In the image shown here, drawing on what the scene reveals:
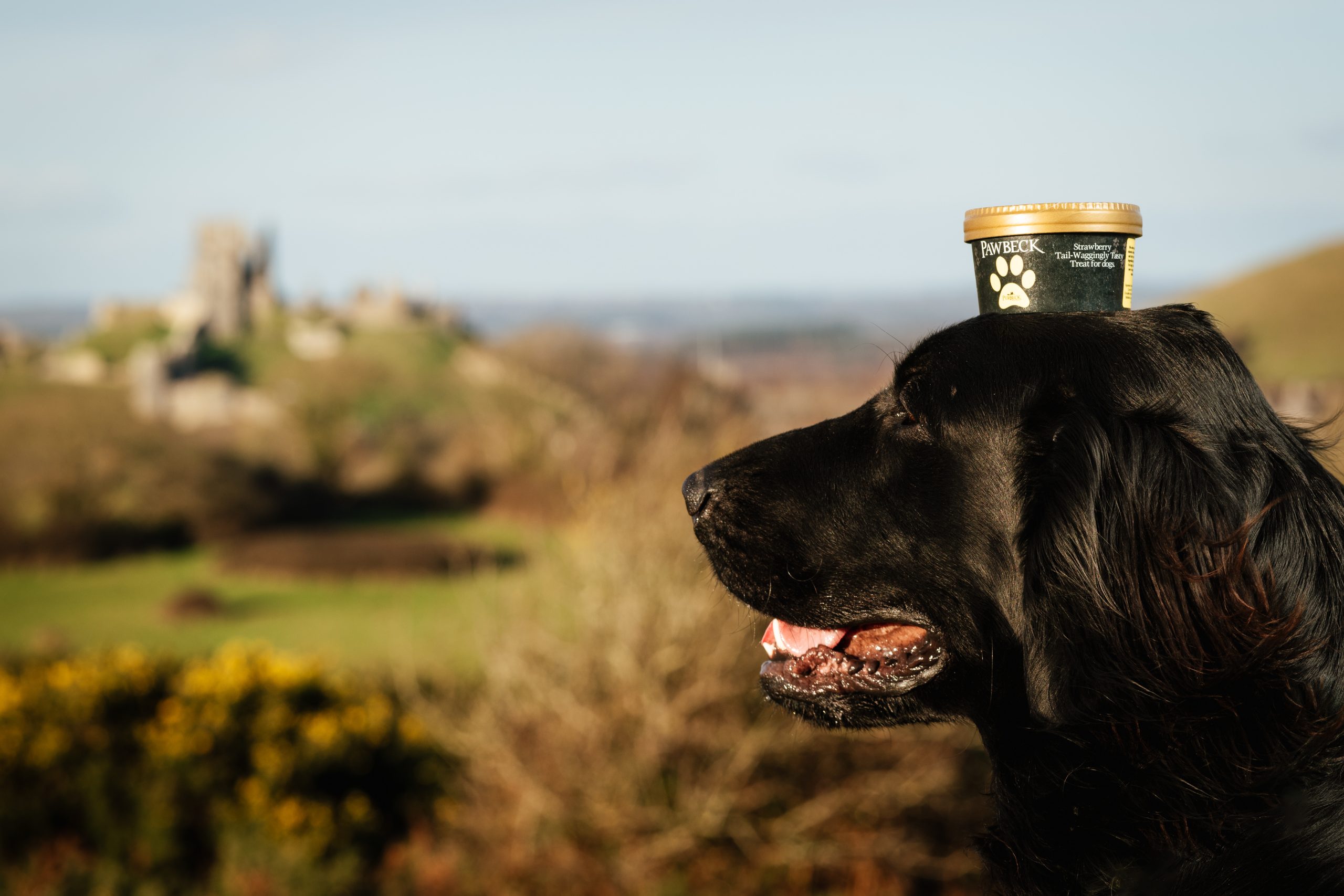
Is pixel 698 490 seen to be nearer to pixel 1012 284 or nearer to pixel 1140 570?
pixel 1012 284

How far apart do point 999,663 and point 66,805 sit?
7.12 m

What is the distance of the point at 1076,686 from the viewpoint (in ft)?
6.41

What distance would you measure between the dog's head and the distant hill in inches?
98.9

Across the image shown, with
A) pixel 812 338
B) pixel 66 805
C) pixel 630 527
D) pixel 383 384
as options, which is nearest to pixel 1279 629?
pixel 630 527

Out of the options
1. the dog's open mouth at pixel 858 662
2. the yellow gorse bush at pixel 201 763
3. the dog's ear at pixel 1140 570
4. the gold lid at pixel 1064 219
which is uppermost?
the gold lid at pixel 1064 219

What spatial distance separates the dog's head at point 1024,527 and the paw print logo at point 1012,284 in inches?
1.8

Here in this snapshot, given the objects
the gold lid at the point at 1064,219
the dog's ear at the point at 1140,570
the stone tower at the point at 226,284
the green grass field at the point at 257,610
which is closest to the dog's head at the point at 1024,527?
the dog's ear at the point at 1140,570

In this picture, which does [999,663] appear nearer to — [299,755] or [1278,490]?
[1278,490]

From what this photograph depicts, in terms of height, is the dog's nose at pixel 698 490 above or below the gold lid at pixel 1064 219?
below

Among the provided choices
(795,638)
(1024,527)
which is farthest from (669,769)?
(1024,527)

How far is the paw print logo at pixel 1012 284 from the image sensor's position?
203cm

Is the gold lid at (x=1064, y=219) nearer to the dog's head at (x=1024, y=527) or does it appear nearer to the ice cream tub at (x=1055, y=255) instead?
the ice cream tub at (x=1055, y=255)

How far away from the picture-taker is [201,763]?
724 cm

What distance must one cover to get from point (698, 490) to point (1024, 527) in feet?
2.37
